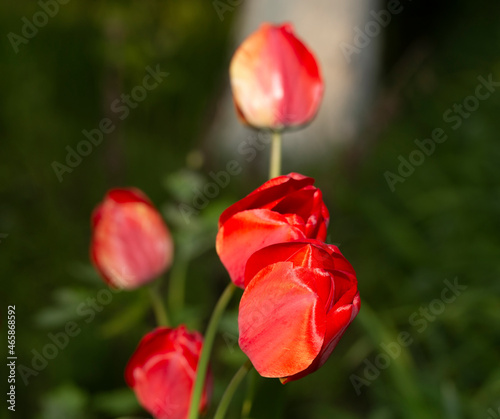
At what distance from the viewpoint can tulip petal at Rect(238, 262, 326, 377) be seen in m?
0.29

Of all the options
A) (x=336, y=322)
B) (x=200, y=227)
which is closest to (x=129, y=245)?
(x=200, y=227)

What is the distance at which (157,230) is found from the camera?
0.53 meters

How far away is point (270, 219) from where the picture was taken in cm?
32

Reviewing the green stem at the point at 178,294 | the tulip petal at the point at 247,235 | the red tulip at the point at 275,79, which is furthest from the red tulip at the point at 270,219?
the green stem at the point at 178,294

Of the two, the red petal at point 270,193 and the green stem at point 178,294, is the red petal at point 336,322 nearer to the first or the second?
the red petal at point 270,193

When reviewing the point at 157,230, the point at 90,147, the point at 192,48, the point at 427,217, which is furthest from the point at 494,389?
the point at 192,48

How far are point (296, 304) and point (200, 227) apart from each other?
1.31 feet

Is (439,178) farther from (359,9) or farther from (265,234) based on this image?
(265,234)

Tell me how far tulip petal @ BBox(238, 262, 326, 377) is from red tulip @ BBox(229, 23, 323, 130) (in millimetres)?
221

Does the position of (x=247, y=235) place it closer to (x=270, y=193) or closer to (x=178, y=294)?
(x=270, y=193)

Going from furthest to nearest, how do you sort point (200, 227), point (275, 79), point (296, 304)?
point (200, 227) → point (275, 79) → point (296, 304)

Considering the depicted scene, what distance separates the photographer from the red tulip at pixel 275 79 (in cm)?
46

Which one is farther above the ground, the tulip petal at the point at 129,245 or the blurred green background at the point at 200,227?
the tulip petal at the point at 129,245

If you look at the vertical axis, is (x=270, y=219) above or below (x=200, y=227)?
above
